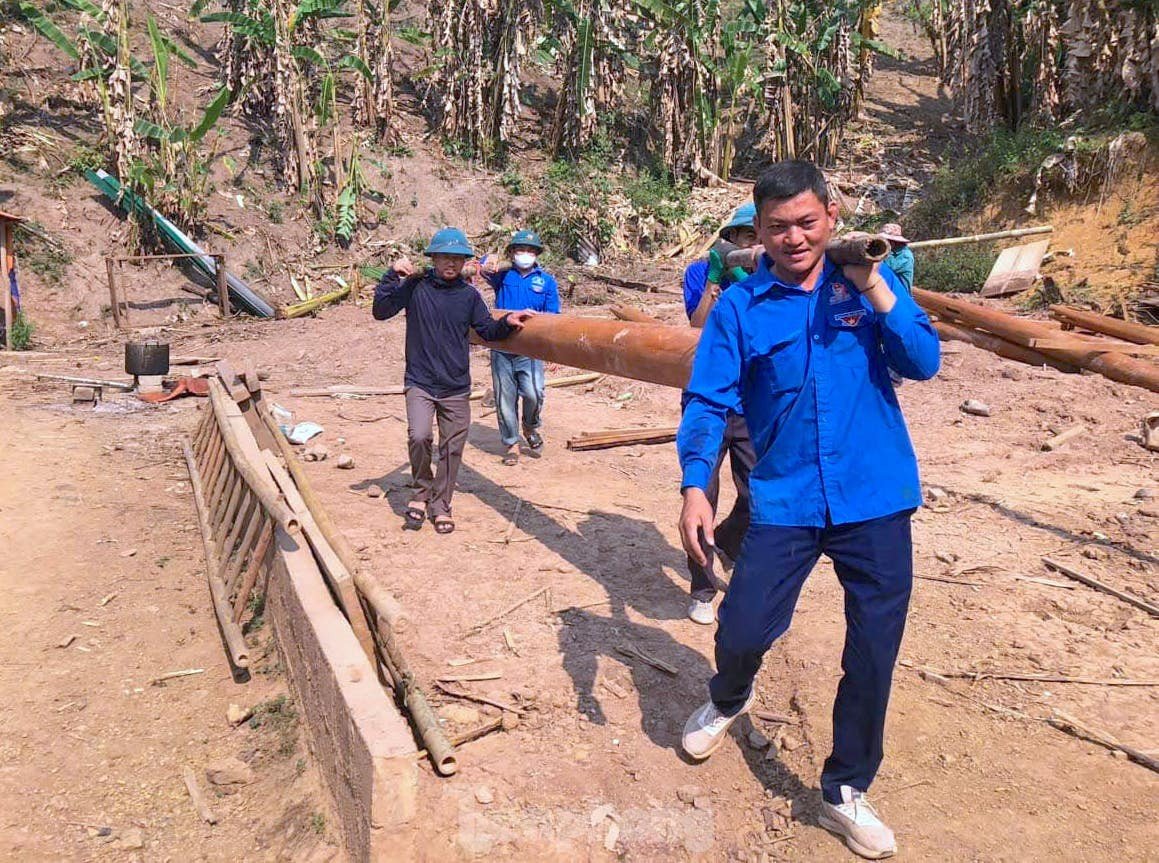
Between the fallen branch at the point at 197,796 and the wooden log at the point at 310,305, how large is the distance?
1323 centimetres

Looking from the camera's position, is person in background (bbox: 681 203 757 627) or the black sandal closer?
person in background (bbox: 681 203 757 627)

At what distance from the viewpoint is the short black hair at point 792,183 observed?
2.39 m

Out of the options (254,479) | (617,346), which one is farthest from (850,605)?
(254,479)

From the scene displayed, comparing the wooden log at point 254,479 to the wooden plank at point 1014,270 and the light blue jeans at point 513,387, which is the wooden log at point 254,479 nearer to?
the light blue jeans at point 513,387

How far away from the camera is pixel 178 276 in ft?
54.6

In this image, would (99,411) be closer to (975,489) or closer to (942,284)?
(975,489)

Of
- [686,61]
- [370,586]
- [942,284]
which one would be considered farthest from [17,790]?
[686,61]

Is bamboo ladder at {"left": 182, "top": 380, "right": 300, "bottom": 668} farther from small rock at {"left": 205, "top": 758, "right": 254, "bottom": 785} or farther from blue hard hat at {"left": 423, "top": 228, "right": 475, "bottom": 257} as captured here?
blue hard hat at {"left": 423, "top": 228, "right": 475, "bottom": 257}

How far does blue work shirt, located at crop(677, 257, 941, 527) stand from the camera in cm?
252

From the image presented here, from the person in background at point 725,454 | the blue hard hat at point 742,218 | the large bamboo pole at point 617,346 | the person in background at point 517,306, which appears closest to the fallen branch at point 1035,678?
the person in background at point 725,454

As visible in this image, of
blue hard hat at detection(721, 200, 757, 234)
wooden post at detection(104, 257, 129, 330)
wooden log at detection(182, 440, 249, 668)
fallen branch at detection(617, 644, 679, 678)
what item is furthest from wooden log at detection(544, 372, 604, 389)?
wooden post at detection(104, 257, 129, 330)

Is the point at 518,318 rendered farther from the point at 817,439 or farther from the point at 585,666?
the point at 817,439

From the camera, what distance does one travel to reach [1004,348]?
21.2 ft

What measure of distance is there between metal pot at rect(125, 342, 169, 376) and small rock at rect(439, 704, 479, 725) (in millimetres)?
7496
